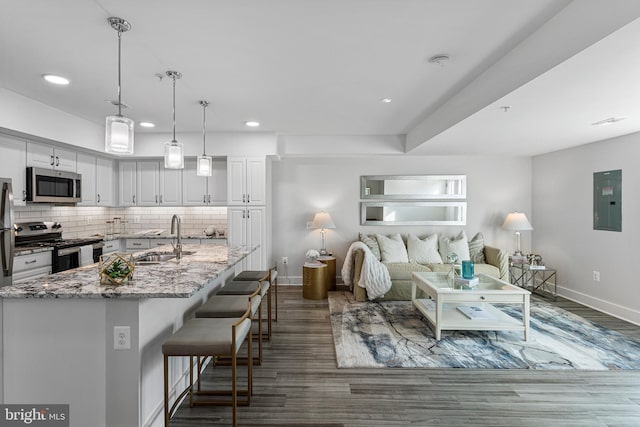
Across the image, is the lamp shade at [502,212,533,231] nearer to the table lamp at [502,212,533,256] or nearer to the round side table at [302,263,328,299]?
the table lamp at [502,212,533,256]

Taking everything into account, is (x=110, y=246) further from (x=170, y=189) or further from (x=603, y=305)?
(x=603, y=305)

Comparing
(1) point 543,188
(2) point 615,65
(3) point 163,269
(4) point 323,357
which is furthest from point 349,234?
(2) point 615,65

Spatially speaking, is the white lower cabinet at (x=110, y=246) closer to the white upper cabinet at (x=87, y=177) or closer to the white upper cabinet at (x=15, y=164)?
the white upper cabinet at (x=87, y=177)

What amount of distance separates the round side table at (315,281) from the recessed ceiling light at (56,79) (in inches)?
138

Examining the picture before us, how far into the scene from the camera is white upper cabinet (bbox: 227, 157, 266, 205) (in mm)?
4969

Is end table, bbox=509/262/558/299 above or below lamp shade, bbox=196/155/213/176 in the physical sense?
below

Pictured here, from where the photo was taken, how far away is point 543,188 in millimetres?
5262

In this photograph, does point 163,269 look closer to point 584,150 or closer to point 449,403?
point 449,403

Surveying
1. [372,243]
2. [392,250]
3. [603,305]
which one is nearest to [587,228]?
[603,305]

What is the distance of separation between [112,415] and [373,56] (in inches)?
112

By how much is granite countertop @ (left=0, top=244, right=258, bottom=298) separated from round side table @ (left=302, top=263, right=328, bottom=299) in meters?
2.29

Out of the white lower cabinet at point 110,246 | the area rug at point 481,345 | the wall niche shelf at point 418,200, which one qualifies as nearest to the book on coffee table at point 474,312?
the area rug at point 481,345

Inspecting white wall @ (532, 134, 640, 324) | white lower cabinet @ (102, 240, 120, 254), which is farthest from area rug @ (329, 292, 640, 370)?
white lower cabinet @ (102, 240, 120, 254)

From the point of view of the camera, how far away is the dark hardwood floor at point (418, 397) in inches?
82.4
